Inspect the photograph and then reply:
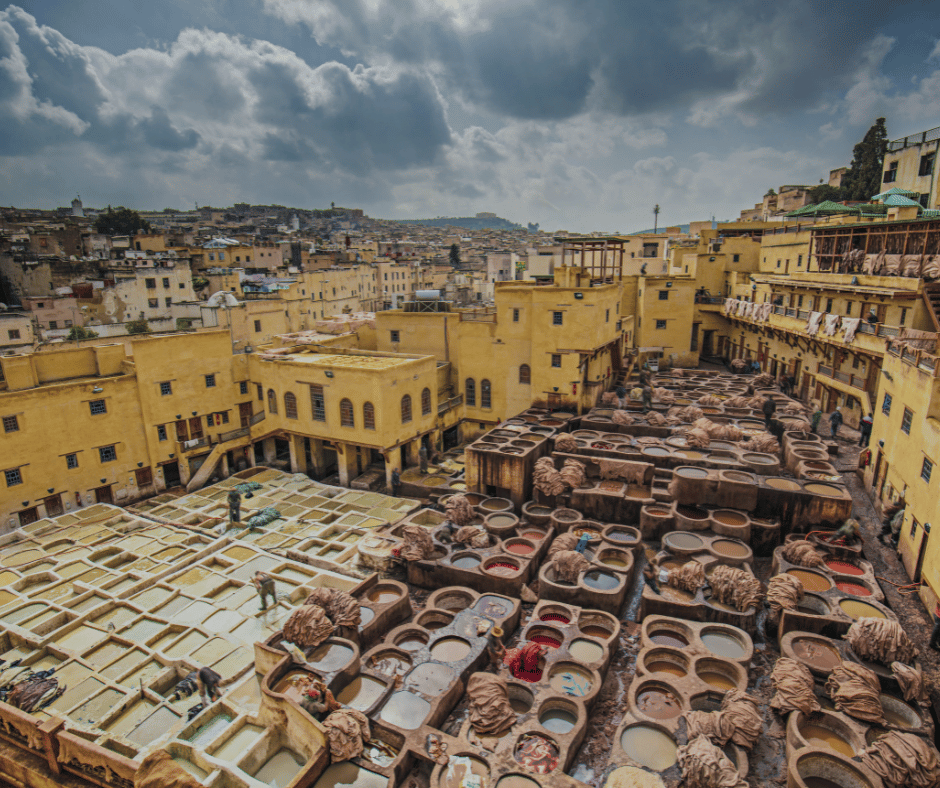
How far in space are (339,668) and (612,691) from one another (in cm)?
673

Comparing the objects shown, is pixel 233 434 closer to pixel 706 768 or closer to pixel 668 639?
pixel 668 639

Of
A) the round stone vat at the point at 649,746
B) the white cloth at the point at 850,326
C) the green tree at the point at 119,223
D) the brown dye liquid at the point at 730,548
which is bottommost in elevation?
the round stone vat at the point at 649,746

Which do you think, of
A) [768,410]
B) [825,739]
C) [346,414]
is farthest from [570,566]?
[768,410]

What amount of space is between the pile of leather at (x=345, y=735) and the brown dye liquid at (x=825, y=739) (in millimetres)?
9206

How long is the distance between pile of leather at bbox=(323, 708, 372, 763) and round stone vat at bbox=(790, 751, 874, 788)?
850 centimetres

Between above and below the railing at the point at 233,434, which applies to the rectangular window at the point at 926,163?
above

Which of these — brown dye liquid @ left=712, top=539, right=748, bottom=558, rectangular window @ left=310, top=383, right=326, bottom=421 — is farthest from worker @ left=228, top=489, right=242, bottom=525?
brown dye liquid @ left=712, top=539, right=748, bottom=558

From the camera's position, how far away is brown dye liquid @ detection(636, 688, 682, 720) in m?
12.2

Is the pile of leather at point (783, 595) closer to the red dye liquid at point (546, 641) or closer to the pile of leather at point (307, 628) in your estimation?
the red dye liquid at point (546, 641)

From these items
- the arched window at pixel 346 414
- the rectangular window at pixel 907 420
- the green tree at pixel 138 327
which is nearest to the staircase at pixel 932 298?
the rectangular window at pixel 907 420

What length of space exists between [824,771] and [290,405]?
26.2 metres

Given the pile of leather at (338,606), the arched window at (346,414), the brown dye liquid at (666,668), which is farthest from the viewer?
the arched window at (346,414)

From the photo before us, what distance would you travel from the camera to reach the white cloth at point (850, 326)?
24594 mm

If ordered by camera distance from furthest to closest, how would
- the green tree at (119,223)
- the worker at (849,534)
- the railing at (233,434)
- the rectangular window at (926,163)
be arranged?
the green tree at (119,223) < the rectangular window at (926,163) < the railing at (233,434) < the worker at (849,534)
